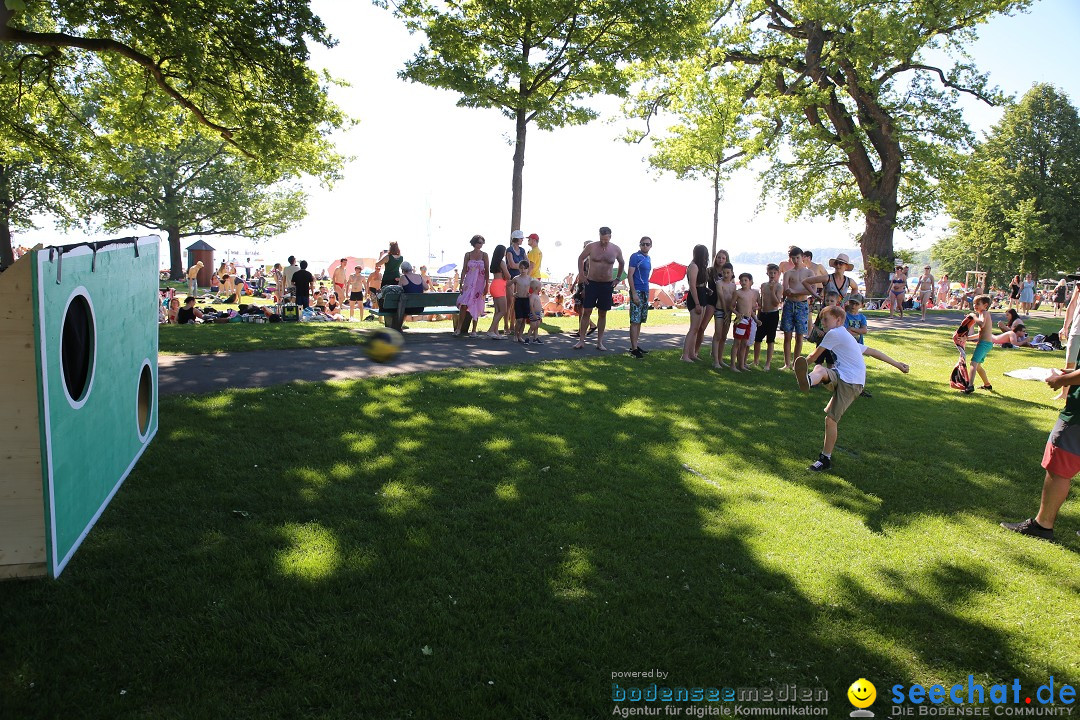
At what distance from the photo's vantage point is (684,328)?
17328 mm

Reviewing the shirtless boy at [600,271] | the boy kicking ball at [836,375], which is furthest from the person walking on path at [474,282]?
the boy kicking ball at [836,375]

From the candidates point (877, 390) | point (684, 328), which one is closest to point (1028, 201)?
point (684, 328)

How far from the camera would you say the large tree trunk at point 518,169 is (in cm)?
1636

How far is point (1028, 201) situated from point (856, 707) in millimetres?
52666

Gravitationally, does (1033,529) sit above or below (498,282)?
below

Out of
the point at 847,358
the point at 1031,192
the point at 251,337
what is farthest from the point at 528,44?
the point at 1031,192

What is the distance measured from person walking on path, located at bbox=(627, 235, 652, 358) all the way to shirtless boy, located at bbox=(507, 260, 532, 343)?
202 centimetres

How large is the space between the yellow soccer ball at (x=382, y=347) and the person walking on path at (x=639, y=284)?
417 centimetres

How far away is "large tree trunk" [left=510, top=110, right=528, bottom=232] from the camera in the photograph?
1636 centimetres

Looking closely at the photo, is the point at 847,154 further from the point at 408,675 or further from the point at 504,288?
the point at 408,675

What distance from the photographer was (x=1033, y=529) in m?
5.07

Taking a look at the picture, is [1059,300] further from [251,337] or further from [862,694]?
[862,694]

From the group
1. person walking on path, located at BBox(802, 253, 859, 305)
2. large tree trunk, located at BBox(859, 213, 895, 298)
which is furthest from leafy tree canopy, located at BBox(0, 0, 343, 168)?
large tree trunk, located at BBox(859, 213, 895, 298)

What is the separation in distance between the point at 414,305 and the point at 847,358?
890 cm
